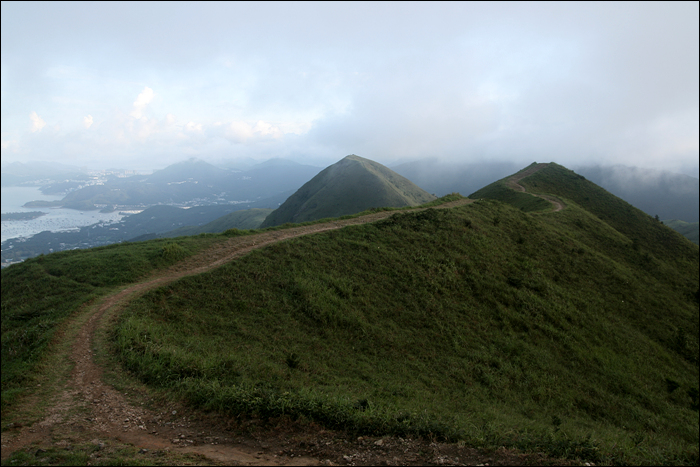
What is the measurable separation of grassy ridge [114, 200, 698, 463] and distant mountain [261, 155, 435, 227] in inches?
3809

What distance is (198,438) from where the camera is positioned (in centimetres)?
689

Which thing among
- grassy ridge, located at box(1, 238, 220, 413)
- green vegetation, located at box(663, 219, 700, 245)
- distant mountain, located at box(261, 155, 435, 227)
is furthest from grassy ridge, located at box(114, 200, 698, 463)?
green vegetation, located at box(663, 219, 700, 245)

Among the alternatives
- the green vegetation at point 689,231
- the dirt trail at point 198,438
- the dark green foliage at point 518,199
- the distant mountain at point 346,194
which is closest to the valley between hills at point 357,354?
the dirt trail at point 198,438

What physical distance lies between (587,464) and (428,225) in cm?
1930

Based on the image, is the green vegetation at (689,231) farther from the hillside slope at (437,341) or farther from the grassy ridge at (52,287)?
the grassy ridge at (52,287)

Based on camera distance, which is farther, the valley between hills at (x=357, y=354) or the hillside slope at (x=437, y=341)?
the hillside slope at (x=437, y=341)

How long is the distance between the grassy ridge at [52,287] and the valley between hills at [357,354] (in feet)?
0.41

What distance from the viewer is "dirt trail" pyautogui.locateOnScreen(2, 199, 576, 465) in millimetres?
6242

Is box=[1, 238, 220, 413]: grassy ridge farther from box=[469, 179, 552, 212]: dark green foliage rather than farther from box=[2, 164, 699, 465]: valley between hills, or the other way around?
box=[469, 179, 552, 212]: dark green foliage

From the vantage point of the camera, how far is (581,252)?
92.0 feet

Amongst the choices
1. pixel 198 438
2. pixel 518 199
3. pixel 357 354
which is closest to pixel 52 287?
pixel 198 438

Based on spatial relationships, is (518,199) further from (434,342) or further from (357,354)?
(357,354)

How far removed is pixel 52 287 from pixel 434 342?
1902cm

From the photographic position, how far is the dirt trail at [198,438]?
6.24 meters
